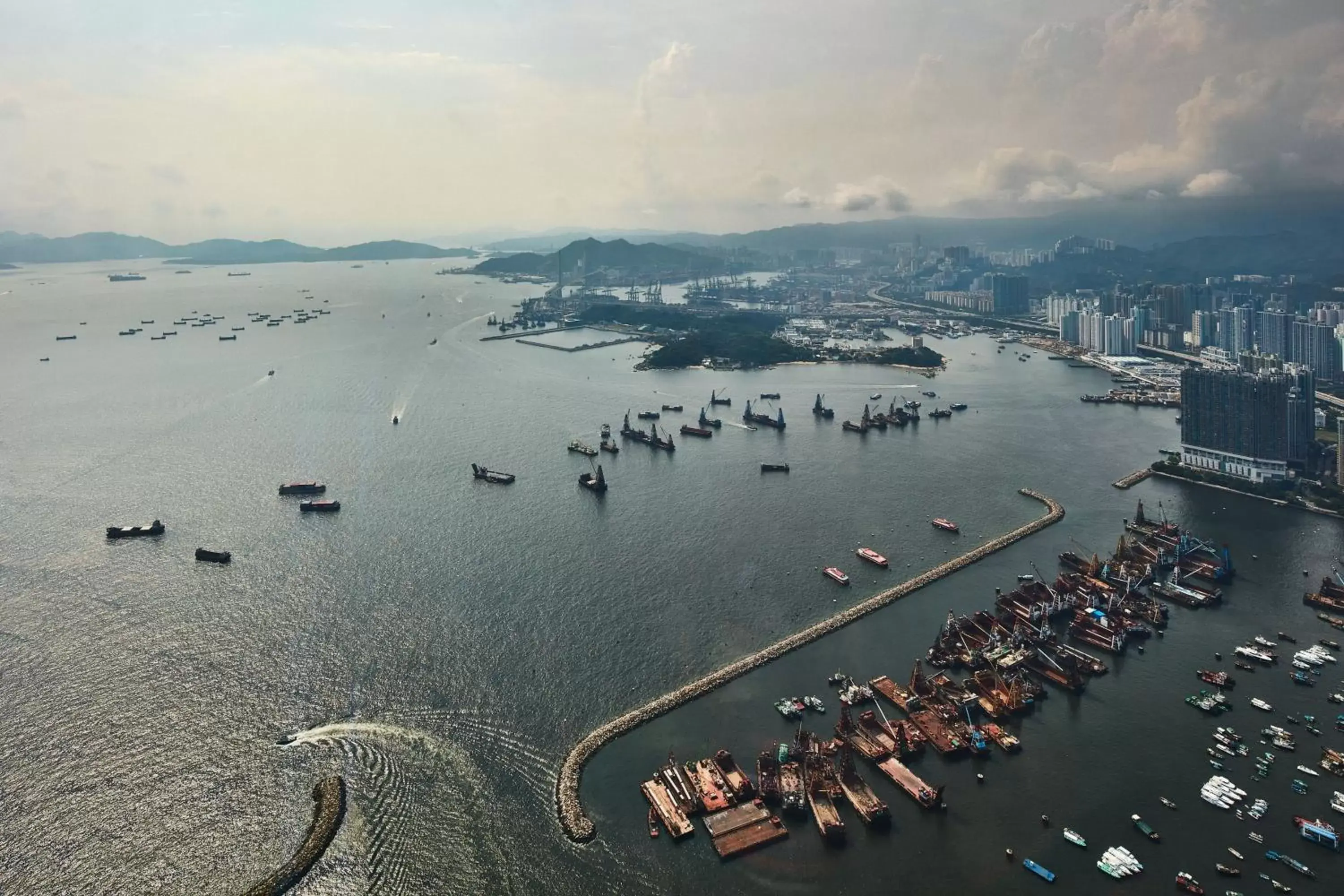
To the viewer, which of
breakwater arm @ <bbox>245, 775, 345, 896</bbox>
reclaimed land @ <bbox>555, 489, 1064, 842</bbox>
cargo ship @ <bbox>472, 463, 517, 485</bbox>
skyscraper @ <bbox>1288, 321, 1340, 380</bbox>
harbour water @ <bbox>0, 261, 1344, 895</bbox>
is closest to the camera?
breakwater arm @ <bbox>245, 775, 345, 896</bbox>

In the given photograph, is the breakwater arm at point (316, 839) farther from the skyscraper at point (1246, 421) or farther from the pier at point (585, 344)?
the pier at point (585, 344)

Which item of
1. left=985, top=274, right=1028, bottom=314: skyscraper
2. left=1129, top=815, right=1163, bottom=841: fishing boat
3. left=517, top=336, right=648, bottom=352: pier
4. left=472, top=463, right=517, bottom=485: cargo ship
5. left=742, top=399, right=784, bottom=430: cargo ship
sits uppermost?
left=985, top=274, right=1028, bottom=314: skyscraper

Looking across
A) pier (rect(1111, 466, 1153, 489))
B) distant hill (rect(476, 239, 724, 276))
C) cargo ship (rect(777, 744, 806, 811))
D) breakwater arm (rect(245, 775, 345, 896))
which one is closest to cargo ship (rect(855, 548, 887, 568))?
cargo ship (rect(777, 744, 806, 811))

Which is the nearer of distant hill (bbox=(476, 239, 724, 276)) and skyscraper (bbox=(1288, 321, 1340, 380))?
skyscraper (bbox=(1288, 321, 1340, 380))

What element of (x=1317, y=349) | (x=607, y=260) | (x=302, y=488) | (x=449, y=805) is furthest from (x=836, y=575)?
(x=607, y=260)

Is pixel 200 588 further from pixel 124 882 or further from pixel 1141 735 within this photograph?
pixel 1141 735

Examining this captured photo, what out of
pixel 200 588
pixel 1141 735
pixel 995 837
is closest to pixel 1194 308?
pixel 1141 735

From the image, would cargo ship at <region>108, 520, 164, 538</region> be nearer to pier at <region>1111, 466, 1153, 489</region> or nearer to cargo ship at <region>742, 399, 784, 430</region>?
cargo ship at <region>742, 399, 784, 430</region>

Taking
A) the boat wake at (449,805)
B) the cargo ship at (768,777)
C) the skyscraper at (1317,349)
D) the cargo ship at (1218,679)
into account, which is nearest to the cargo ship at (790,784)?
the cargo ship at (768,777)
